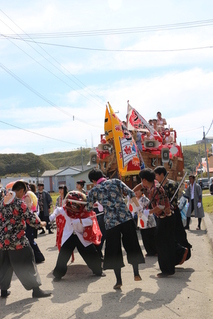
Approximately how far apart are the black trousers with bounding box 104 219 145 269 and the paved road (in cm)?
35

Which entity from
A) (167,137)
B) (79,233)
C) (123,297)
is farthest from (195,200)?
(123,297)

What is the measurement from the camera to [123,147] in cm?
1338

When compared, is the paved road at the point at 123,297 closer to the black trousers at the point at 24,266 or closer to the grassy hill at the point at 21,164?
the black trousers at the point at 24,266

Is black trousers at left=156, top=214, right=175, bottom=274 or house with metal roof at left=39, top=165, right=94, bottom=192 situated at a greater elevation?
house with metal roof at left=39, top=165, right=94, bottom=192

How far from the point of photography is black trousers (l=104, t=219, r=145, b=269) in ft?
20.8

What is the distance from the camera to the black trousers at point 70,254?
711cm

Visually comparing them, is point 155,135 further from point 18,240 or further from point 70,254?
point 18,240

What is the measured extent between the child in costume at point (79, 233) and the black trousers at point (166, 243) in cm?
109

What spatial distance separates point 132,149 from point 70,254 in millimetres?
6629

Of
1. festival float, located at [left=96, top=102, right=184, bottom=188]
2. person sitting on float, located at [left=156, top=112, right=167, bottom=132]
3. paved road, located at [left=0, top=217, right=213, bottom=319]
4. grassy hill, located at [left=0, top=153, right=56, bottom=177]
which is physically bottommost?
paved road, located at [left=0, top=217, right=213, bottom=319]

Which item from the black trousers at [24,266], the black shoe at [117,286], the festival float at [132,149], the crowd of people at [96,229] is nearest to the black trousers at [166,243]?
the crowd of people at [96,229]

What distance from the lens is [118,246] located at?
6.43 m

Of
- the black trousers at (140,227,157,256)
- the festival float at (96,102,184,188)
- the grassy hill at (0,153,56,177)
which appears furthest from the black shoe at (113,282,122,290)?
the grassy hill at (0,153,56,177)

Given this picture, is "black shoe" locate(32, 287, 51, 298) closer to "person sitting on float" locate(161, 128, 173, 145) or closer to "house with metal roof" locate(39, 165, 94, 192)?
"person sitting on float" locate(161, 128, 173, 145)
